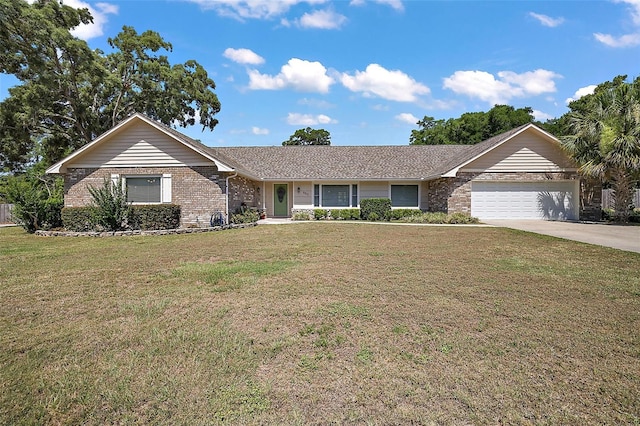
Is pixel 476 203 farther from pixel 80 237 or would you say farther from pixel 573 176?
pixel 80 237

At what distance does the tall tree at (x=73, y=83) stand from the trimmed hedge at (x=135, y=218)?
10.8 m

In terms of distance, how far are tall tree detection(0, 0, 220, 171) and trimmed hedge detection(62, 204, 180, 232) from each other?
10.8m

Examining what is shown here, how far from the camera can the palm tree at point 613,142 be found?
14.6 metres

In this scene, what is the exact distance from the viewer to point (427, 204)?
19.8 metres

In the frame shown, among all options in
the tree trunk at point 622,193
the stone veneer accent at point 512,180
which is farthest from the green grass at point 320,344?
the tree trunk at point 622,193

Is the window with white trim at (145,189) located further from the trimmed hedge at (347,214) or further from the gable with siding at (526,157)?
the gable with siding at (526,157)

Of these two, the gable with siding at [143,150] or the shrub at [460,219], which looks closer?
the gable with siding at [143,150]

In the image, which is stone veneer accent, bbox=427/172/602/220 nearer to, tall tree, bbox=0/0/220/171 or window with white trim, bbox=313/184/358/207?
window with white trim, bbox=313/184/358/207

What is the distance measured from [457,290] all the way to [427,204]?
15.5 metres

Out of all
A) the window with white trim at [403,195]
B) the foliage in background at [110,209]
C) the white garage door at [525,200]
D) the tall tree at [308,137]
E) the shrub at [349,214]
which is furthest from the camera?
the tall tree at [308,137]

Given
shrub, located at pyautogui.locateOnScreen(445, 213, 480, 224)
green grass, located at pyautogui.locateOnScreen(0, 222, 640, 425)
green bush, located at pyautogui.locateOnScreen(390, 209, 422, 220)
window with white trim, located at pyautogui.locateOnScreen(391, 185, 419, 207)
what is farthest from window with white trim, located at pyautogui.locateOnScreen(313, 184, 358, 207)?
green grass, located at pyautogui.locateOnScreen(0, 222, 640, 425)

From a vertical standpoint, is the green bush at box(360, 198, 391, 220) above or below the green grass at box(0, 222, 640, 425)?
above

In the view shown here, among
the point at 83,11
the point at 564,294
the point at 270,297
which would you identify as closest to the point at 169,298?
the point at 270,297

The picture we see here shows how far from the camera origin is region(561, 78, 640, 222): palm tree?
48.0 feet
